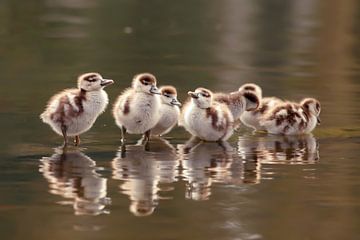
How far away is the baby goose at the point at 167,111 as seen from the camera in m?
11.1

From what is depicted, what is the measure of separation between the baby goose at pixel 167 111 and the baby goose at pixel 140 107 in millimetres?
248

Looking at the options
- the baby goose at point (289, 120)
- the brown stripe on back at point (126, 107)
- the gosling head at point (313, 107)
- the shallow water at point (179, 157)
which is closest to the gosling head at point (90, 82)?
the brown stripe on back at point (126, 107)

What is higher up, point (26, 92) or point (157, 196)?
point (26, 92)

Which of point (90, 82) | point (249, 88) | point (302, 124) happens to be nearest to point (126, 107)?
point (90, 82)

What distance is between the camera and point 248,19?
26.3 metres

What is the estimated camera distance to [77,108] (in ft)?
34.0

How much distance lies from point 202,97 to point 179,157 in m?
0.92

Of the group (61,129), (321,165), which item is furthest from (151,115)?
(321,165)

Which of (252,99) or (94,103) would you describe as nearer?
(94,103)

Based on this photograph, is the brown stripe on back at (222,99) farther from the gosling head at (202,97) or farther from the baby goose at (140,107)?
the baby goose at (140,107)

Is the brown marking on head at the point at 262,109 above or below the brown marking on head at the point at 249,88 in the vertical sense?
below

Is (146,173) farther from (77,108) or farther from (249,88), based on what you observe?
(249,88)

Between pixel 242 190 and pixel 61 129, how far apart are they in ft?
7.82

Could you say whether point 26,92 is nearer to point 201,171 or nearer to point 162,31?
point 201,171
